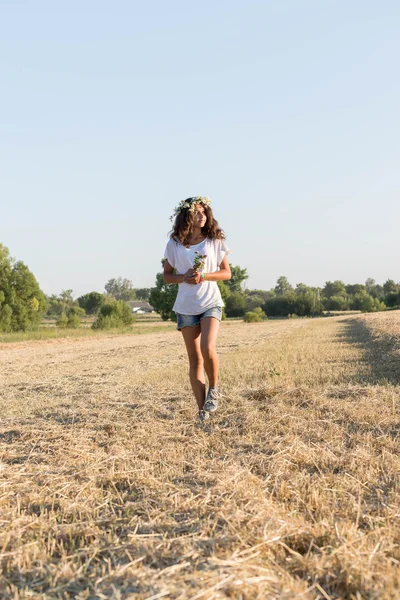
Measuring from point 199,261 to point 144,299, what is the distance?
128217 mm

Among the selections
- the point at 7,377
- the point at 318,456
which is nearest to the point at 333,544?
the point at 318,456

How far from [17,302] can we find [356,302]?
6813cm

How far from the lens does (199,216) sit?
548 centimetres

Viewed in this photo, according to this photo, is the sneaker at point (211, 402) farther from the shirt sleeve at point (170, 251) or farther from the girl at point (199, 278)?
the shirt sleeve at point (170, 251)

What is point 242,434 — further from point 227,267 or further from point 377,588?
point 377,588

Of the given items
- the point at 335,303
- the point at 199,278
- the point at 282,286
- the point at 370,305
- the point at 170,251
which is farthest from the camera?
the point at 282,286

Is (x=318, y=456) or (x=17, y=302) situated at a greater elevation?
(x=17, y=302)

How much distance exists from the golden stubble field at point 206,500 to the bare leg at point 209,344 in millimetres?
500

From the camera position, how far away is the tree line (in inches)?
1677

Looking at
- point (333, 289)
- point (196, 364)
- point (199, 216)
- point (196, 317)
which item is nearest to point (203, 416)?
point (196, 364)

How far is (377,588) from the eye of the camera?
204 cm

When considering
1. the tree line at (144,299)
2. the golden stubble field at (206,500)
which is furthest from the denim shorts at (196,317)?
the tree line at (144,299)

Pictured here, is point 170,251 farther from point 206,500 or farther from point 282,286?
point 282,286

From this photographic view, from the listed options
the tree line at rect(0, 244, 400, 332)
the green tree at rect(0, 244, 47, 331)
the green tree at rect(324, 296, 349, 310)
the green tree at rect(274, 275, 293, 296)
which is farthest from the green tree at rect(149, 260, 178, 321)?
the green tree at rect(274, 275, 293, 296)
